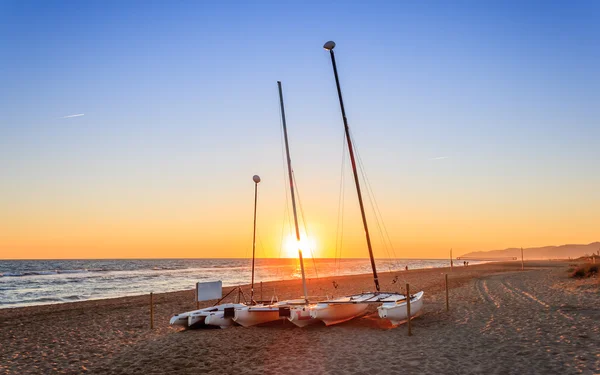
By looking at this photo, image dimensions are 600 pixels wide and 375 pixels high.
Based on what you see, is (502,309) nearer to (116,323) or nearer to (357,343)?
(357,343)

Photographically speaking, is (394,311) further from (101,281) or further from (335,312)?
(101,281)

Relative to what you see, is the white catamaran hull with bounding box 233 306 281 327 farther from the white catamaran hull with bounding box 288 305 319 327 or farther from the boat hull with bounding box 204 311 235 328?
the white catamaran hull with bounding box 288 305 319 327

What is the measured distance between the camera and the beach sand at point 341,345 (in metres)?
10.2

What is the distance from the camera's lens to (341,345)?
42.2 ft

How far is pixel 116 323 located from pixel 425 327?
44.1 feet

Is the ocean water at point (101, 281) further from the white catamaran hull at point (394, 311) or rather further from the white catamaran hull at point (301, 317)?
the white catamaran hull at point (394, 311)

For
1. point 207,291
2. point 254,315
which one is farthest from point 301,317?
point 207,291

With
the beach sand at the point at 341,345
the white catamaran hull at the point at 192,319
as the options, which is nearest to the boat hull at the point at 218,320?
the white catamaran hull at the point at 192,319

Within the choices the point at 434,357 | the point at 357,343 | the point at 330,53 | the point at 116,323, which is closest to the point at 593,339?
the point at 434,357

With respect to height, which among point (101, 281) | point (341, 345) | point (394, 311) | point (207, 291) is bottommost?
point (101, 281)

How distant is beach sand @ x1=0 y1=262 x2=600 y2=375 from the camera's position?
404 inches

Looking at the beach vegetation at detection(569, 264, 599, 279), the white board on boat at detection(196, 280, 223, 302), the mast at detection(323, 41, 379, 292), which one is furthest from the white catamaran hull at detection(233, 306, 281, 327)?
the beach vegetation at detection(569, 264, 599, 279)

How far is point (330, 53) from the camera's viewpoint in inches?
853

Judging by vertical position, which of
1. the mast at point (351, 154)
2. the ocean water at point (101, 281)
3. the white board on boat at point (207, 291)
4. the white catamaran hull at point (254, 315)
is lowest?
the ocean water at point (101, 281)
